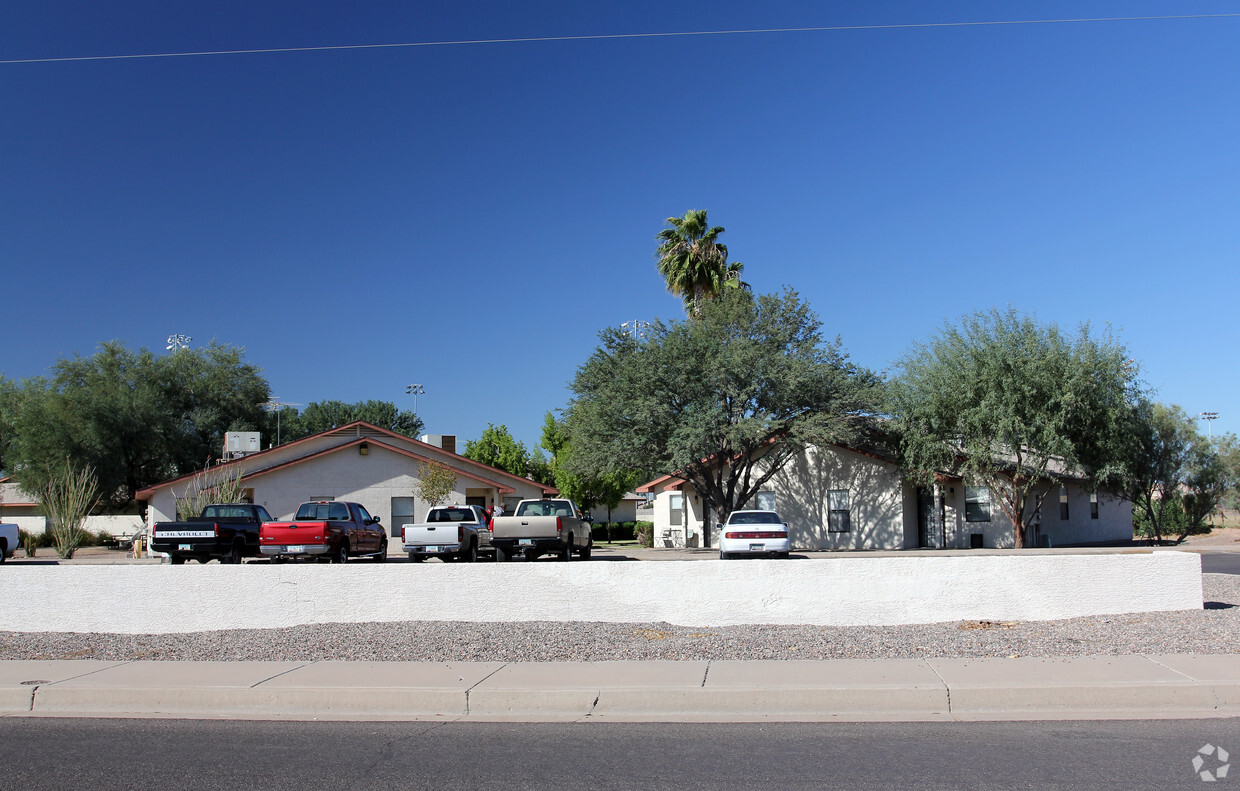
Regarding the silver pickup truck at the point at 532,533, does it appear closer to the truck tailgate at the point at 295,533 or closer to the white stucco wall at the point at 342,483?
the truck tailgate at the point at 295,533

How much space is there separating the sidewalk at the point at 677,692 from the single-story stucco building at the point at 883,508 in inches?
984

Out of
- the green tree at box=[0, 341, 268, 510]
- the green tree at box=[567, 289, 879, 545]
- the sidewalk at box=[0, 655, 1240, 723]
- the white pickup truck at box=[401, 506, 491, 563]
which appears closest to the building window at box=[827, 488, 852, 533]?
the green tree at box=[567, 289, 879, 545]

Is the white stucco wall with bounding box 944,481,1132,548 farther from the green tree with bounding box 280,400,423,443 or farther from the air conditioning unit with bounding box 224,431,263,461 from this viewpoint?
the green tree with bounding box 280,400,423,443

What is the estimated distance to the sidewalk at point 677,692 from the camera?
8.05 metres

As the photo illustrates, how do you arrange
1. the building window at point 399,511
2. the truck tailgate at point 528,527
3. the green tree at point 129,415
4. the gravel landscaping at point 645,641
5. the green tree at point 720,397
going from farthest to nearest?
the green tree at point 129,415 < the building window at point 399,511 < the green tree at point 720,397 < the truck tailgate at point 528,527 < the gravel landscaping at point 645,641

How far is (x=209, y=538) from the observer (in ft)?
71.4

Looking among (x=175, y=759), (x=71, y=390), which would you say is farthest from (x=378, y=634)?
(x=71, y=390)

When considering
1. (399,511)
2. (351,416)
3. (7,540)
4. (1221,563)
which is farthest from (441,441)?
(351,416)

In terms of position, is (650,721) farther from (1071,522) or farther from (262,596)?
(1071,522)

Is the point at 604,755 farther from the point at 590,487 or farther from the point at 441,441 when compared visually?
the point at 590,487

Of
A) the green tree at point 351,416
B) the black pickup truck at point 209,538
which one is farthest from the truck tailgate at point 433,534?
the green tree at point 351,416

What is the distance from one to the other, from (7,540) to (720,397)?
23915 millimetres

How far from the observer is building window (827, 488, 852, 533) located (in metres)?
35.0

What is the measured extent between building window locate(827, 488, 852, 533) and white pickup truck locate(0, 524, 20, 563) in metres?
28.0
